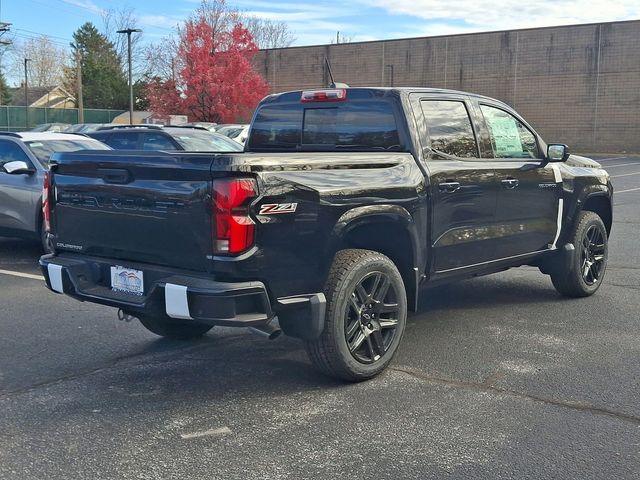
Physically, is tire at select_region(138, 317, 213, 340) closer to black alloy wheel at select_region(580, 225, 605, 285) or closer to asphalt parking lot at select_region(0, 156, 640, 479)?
asphalt parking lot at select_region(0, 156, 640, 479)

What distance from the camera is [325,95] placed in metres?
5.64

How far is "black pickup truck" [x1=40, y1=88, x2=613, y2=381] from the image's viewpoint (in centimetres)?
404

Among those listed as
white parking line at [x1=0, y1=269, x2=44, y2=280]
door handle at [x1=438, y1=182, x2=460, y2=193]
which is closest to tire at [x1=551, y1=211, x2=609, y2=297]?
door handle at [x1=438, y1=182, x2=460, y2=193]

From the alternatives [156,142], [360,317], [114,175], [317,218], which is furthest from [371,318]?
[156,142]

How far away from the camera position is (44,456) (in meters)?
3.66

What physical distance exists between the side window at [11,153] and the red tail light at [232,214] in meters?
6.37

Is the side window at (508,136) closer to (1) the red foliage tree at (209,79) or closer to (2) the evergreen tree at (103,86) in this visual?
(1) the red foliage tree at (209,79)

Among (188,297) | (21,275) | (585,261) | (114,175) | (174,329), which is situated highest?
(114,175)

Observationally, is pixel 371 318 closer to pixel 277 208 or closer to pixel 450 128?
pixel 277 208

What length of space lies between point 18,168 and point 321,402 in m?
6.39

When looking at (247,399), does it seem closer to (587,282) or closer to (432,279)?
(432,279)

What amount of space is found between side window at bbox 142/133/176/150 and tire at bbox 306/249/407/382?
8.43 meters

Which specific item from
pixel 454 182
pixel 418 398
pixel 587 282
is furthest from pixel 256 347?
pixel 587 282

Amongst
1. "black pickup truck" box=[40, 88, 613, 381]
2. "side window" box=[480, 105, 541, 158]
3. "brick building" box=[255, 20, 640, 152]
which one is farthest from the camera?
"brick building" box=[255, 20, 640, 152]
